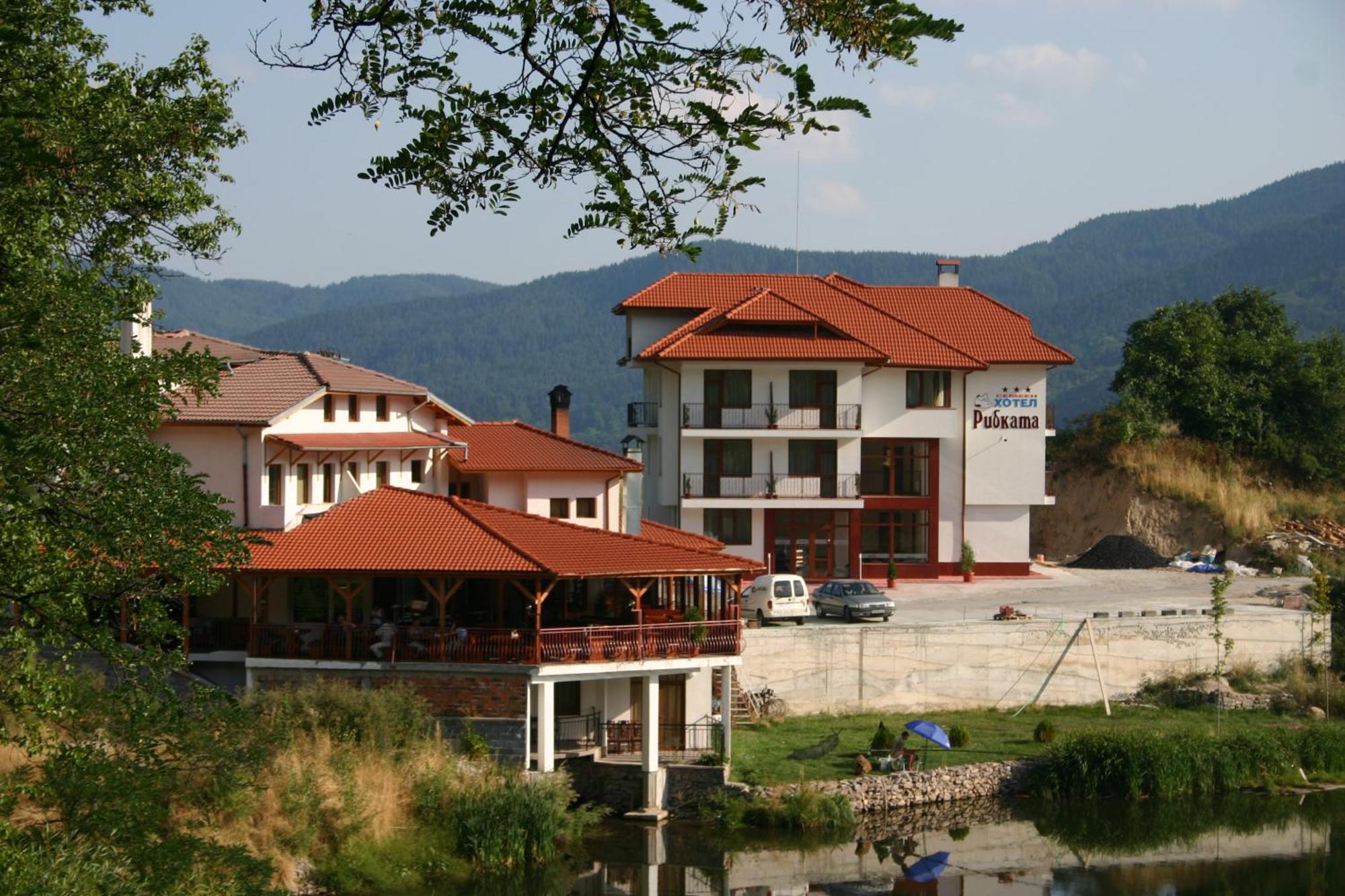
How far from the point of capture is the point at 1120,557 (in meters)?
53.5

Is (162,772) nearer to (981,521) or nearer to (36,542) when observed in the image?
(36,542)

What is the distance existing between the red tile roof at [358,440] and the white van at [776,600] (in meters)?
8.25

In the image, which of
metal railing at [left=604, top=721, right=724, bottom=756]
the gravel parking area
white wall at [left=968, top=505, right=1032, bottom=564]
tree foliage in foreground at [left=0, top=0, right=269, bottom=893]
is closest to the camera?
tree foliage in foreground at [left=0, top=0, right=269, bottom=893]

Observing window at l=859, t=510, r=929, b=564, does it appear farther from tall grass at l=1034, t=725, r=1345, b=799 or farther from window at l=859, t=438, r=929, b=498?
tall grass at l=1034, t=725, r=1345, b=799

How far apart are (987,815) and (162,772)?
61.1 ft

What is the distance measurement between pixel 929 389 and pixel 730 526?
732 centimetres

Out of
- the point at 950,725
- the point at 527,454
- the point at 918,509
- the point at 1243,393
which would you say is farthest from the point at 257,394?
the point at 1243,393

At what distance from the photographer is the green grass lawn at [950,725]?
32.8 m

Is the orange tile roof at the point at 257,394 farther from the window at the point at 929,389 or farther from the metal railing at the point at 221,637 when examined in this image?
the window at the point at 929,389

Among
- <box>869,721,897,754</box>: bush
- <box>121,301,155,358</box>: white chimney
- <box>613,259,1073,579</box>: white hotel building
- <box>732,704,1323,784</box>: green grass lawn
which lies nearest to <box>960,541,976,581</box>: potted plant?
<box>613,259,1073,579</box>: white hotel building

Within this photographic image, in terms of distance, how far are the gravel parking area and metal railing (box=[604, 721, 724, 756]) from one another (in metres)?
7.22

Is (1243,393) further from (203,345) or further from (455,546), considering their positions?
(455,546)

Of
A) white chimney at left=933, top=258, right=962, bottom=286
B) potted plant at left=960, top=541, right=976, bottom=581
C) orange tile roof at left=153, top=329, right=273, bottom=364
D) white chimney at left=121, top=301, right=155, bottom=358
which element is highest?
white chimney at left=933, top=258, right=962, bottom=286

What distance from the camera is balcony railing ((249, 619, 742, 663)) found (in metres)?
30.7
